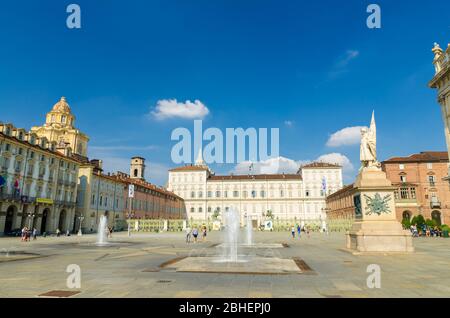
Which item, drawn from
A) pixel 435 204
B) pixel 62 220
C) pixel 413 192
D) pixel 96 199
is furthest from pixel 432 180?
pixel 62 220

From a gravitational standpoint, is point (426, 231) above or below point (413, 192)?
below

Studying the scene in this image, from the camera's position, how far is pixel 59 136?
7025cm

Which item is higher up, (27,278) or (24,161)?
(24,161)

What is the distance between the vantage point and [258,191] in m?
106

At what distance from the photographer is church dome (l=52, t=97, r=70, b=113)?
2852 inches

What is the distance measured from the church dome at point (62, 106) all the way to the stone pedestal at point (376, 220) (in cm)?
7323

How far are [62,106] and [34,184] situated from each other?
1386 inches

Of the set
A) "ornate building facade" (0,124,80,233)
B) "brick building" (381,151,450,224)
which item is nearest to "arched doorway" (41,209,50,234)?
"ornate building facade" (0,124,80,233)

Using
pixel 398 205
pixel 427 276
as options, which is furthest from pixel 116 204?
pixel 427 276

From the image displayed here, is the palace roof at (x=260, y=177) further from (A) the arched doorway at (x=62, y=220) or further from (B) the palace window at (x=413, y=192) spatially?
(A) the arched doorway at (x=62, y=220)

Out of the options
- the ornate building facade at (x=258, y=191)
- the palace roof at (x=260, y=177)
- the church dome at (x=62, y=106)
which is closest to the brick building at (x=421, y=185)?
the ornate building facade at (x=258, y=191)

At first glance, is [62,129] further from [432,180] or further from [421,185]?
[432,180]
